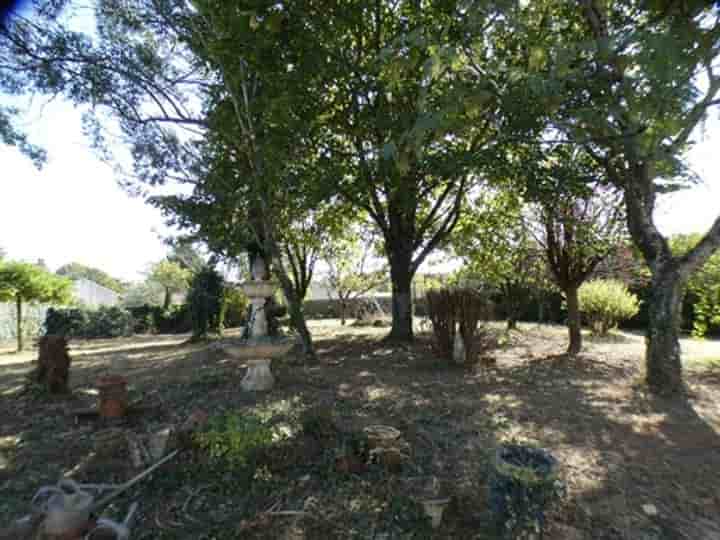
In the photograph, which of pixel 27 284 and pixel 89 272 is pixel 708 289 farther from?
pixel 89 272

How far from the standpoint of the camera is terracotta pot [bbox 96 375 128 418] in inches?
144

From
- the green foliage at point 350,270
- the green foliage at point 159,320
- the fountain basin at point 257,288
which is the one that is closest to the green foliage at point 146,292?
the green foliage at point 159,320

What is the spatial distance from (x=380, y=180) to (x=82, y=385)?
565 centimetres

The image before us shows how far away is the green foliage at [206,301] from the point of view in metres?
10.9

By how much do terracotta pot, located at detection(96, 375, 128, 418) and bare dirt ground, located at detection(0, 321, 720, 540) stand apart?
5.9 inches

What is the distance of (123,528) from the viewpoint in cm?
172

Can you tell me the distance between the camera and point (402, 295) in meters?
8.36

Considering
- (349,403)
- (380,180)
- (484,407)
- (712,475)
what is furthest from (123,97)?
(712,475)

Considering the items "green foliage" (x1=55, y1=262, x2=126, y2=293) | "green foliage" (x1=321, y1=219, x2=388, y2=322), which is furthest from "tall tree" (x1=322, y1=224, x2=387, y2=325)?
"green foliage" (x1=55, y1=262, x2=126, y2=293)

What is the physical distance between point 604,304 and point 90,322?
17.9 metres

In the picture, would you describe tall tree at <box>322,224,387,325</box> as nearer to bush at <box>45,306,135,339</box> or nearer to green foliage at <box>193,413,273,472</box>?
bush at <box>45,306,135,339</box>

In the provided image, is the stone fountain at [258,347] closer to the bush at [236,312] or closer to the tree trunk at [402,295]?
the tree trunk at [402,295]

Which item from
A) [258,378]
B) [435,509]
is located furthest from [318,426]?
[258,378]

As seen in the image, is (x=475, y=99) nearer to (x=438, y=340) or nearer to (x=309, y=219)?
(x=438, y=340)
